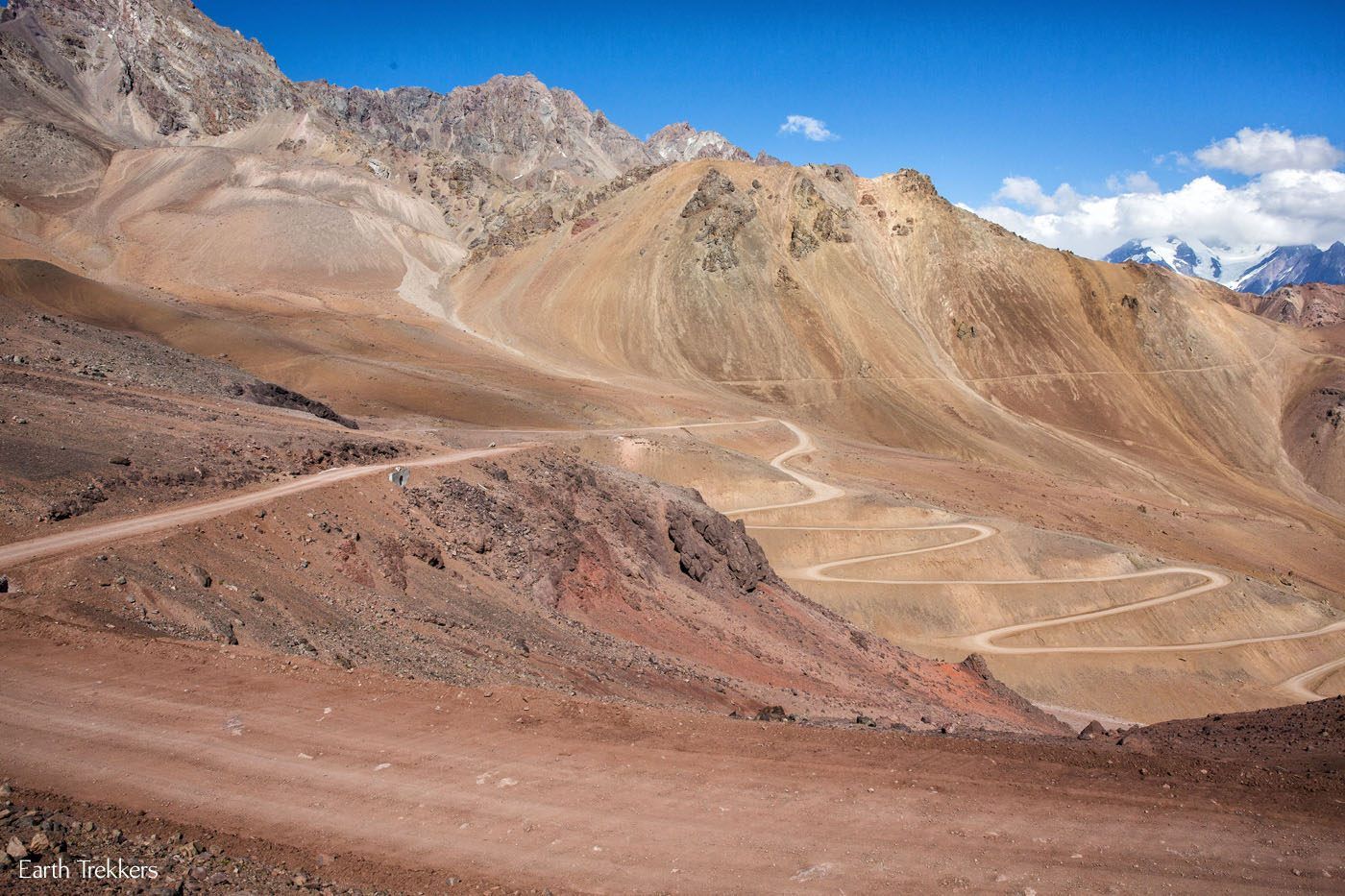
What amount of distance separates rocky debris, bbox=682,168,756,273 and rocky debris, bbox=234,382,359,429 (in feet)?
248

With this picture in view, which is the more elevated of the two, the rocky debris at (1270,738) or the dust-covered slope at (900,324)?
the dust-covered slope at (900,324)

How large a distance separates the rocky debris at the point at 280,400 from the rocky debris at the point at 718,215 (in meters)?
75.7

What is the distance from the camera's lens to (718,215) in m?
118

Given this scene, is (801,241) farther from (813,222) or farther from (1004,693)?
(1004,693)

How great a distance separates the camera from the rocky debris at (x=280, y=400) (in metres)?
39.8

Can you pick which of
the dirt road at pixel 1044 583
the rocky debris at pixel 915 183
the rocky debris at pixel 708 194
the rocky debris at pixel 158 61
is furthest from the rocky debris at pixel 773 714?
the rocky debris at pixel 158 61

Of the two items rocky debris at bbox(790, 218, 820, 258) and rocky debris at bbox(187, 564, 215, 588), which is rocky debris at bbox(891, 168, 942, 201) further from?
rocky debris at bbox(187, 564, 215, 588)

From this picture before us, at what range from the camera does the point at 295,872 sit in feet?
28.7

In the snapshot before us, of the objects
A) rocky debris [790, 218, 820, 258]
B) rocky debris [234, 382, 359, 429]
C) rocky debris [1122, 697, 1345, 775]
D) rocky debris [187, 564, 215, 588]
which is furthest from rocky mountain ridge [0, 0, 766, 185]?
rocky debris [1122, 697, 1345, 775]

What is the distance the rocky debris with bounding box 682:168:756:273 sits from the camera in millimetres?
114812

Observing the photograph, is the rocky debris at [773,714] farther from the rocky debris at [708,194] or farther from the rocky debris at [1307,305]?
the rocky debris at [1307,305]

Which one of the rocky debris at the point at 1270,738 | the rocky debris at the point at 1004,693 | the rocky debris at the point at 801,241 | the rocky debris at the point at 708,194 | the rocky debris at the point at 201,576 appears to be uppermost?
the rocky debris at the point at 708,194

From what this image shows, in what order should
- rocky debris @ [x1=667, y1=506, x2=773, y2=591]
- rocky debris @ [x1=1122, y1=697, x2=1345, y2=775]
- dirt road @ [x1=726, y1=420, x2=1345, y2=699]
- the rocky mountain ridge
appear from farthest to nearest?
the rocky mountain ridge → dirt road @ [x1=726, y1=420, x2=1345, y2=699] → rocky debris @ [x1=667, y1=506, x2=773, y2=591] → rocky debris @ [x1=1122, y1=697, x2=1345, y2=775]

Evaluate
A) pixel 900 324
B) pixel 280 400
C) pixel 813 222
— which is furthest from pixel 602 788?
pixel 813 222
